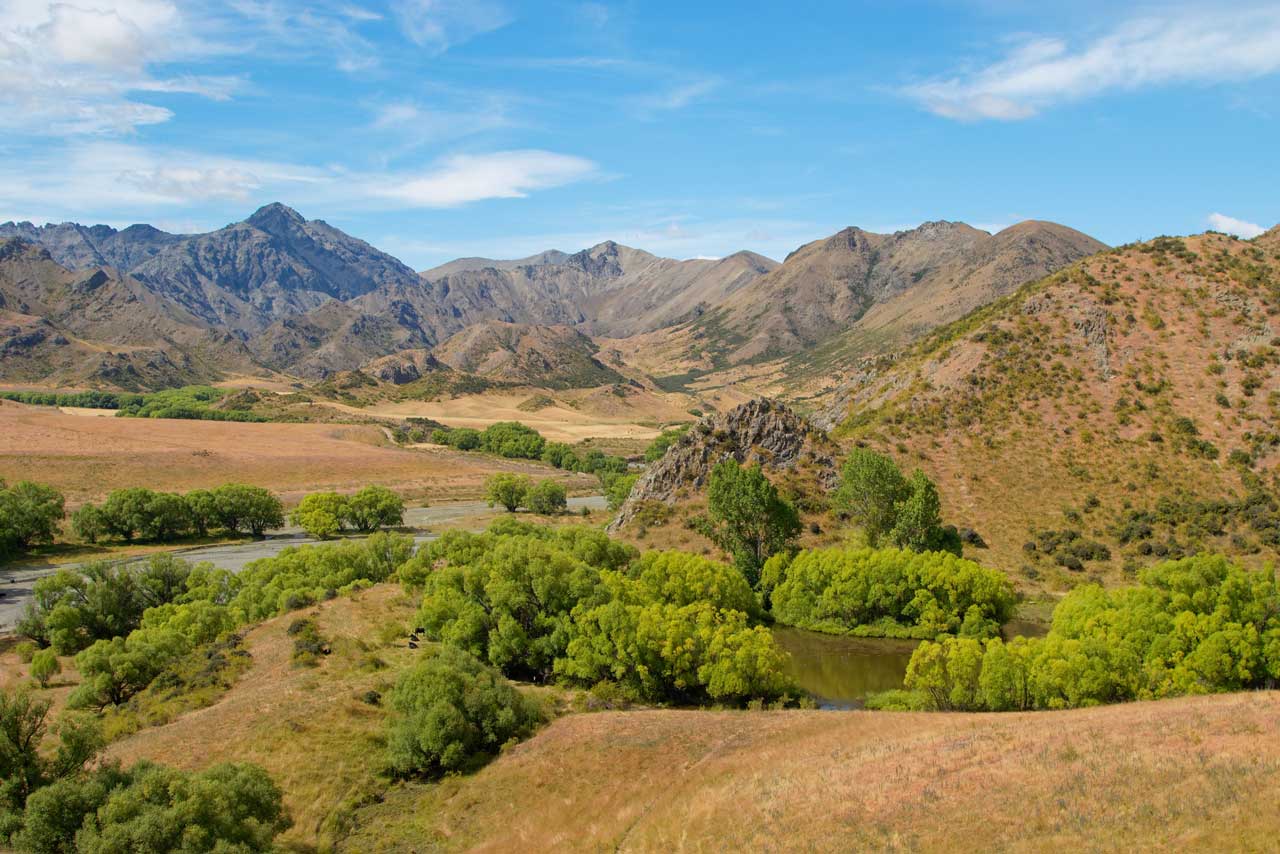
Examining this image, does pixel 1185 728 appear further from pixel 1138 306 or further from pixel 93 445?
pixel 93 445

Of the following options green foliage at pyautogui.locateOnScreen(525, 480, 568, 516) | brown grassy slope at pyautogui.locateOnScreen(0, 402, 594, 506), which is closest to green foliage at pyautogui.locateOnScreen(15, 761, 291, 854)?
green foliage at pyautogui.locateOnScreen(525, 480, 568, 516)

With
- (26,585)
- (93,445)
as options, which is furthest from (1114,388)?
(93,445)

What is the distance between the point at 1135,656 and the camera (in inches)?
1960

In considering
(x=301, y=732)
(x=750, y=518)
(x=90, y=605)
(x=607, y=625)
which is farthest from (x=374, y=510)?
(x=301, y=732)

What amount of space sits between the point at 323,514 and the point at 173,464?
192 feet

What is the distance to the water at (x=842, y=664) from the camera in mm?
62156

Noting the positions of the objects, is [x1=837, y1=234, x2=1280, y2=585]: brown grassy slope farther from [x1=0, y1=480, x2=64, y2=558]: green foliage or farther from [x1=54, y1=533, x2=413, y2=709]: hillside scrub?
[x1=0, y1=480, x2=64, y2=558]: green foliage

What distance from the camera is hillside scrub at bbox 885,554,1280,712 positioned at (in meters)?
48.8

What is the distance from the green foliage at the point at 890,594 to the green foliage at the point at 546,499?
71.6 meters

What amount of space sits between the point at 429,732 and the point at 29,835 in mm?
16797

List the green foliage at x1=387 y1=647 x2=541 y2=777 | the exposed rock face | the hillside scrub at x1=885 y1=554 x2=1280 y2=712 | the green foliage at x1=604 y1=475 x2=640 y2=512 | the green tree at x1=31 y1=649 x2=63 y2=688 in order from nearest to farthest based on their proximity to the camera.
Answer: the green foliage at x1=387 y1=647 x2=541 y2=777
the hillside scrub at x1=885 y1=554 x2=1280 y2=712
the green tree at x1=31 y1=649 x2=63 y2=688
the exposed rock face
the green foliage at x1=604 y1=475 x2=640 y2=512

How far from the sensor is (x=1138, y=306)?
11725 cm

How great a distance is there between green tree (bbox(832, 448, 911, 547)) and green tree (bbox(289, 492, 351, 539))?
80932 mm

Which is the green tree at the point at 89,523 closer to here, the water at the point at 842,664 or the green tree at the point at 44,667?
the green tree at the point at 44,667
